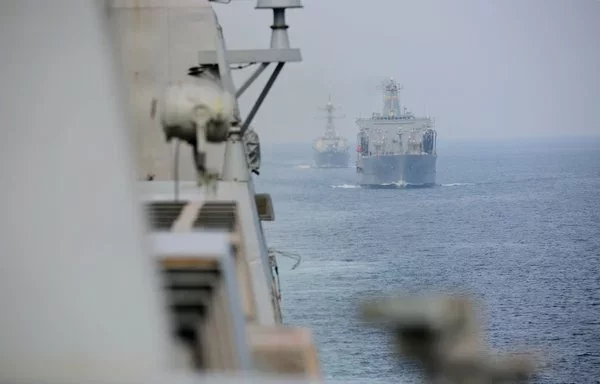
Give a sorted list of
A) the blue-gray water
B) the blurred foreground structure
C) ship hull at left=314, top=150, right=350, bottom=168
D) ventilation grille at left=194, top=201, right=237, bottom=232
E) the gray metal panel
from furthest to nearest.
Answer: ship hull at left=314, top=150, right=350, bottom=168 < the blue-gray water < the gray metal panel < ventilation grille at left=194, top=201, right=237, bottom=232 < the blurred foreground structure

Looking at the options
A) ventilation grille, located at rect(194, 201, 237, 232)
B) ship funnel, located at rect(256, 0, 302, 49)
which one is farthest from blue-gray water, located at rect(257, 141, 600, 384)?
ventilation grille, located at rect(194, 201, 237, 232)

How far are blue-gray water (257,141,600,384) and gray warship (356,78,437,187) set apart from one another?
1.53 metres

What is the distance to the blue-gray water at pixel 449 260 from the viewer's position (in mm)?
67562

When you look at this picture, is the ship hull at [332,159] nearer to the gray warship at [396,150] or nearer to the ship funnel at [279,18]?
the gray warship at [396,150]

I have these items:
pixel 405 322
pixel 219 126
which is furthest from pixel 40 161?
pixel 219 126

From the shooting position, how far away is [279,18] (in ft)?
56.5

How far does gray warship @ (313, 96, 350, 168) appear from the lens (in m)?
176

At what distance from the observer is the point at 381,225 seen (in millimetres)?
117375

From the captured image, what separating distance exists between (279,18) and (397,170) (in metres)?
129

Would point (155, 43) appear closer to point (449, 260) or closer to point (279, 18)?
point (279, 18)

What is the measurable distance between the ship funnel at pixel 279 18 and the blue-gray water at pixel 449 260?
28.5 metres

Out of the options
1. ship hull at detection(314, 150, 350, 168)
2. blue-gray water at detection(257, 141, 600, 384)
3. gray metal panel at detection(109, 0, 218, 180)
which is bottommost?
blue-gray water at detection(257, 141, 600, 384)

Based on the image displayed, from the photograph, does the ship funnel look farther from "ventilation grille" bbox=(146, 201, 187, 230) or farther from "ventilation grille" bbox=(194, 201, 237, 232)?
"ventilation grille" bbox=(146, 201, 187, 230)

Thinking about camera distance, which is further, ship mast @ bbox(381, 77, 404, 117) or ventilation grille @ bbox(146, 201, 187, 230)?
ship mast @ bbox(381, 77, 404, 117)
